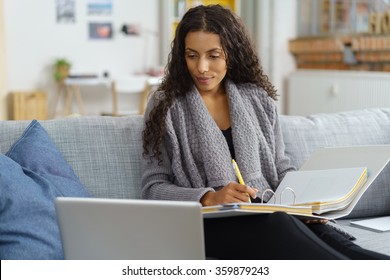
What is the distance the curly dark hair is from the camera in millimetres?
2000

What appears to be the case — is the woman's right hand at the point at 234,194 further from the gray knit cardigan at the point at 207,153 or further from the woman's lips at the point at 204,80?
the woman's lips at the point at 204,80

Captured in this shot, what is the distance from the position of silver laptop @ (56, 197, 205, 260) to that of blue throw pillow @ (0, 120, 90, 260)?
0.27 meters

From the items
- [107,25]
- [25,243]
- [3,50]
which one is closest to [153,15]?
[107,25]

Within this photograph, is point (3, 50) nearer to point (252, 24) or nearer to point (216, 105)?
point (252, 24)

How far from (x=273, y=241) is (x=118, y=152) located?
2.49 ft

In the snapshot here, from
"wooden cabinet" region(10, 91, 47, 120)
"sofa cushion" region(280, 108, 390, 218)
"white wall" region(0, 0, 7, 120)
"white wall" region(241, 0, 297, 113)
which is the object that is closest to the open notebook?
"sofa cushion" region(280, 108, 390, 218)

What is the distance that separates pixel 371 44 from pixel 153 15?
105 inches

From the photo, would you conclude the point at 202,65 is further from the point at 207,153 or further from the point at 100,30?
the point at 100,30

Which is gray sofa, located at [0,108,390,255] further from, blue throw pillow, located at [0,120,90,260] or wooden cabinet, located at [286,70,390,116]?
wooden cabinet, located at [286,70,390,116]

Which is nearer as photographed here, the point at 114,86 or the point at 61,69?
the point at 114,86

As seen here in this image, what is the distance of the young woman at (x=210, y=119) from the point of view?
196cm

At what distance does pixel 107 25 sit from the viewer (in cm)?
708

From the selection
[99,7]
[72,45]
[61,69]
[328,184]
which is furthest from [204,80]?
[99,7]

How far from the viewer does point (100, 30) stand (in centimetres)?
705
